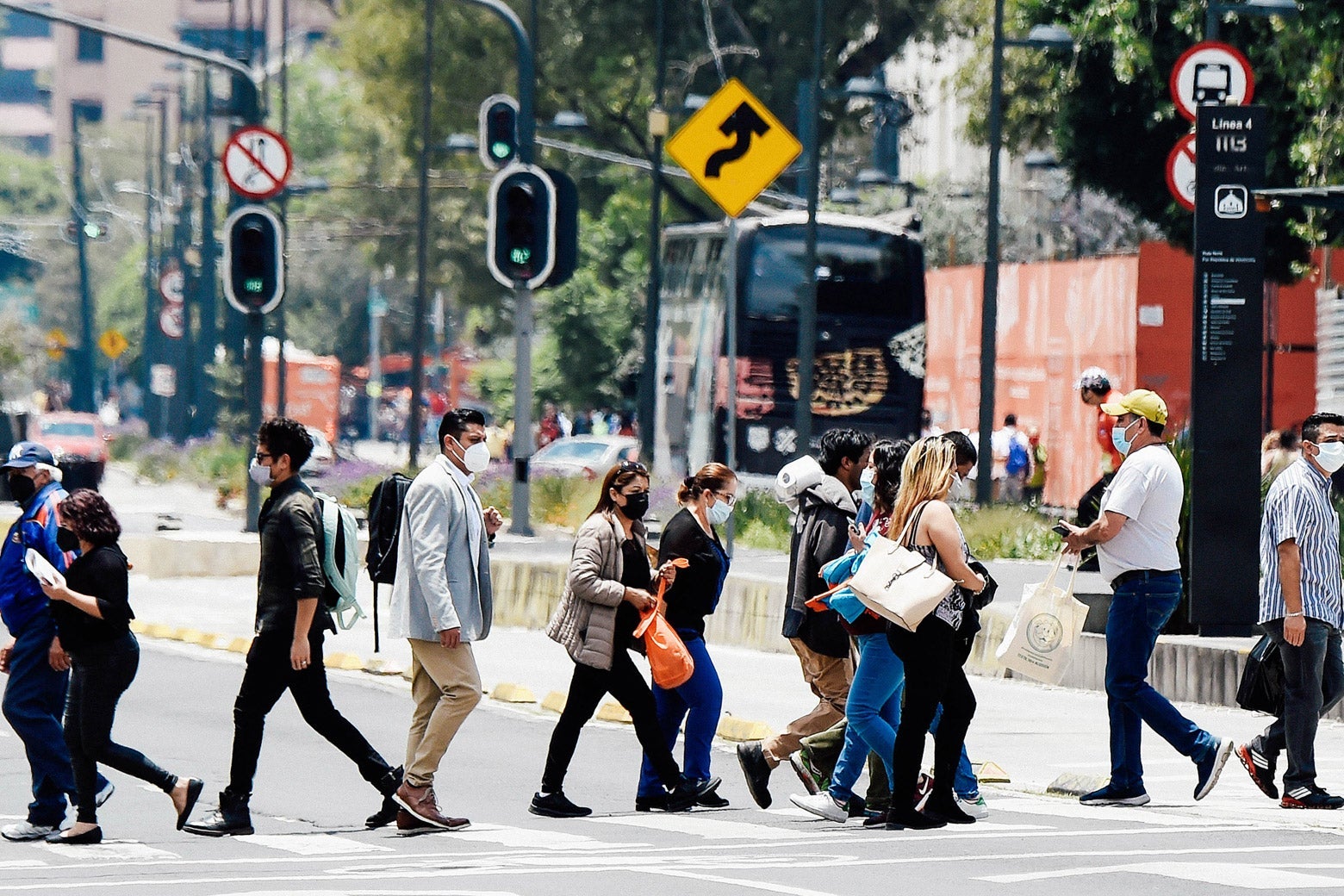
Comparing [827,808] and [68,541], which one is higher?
[68,541]

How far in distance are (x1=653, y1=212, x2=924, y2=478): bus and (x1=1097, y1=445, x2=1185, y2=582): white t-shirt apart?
77.8ft

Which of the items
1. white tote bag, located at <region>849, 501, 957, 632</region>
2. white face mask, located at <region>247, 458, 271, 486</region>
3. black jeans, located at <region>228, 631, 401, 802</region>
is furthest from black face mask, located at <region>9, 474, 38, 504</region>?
white tote bag, located at <region>849, 501, 957, 632</region>

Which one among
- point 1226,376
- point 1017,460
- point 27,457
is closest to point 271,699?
point 27,457

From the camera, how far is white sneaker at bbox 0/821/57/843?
10.9 metres

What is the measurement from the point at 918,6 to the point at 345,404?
39.0m

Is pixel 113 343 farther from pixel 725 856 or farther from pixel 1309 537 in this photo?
pixel 725 856

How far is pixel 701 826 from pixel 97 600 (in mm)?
2535

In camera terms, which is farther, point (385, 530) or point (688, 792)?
point (688, 792)

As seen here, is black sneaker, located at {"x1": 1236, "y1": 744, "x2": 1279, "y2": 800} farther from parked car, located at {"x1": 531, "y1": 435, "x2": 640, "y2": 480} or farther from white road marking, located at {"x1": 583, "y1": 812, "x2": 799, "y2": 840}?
parked car, located at {"x1": 531, "y1": 435, "x2": 640, "y2": 480}

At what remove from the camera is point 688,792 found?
1179cm

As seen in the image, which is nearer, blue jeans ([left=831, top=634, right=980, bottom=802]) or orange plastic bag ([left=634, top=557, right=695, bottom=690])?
blue jeans ([left=831, top=634, right=980, bottom=802])

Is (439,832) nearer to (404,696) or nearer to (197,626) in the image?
(404,696)

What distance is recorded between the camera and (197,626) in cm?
2248

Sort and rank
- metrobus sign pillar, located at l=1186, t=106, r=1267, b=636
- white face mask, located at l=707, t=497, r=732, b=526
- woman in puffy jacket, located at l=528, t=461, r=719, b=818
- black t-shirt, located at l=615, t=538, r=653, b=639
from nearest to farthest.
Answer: woman in puffy jacket, located at l=528, t=461, r=719, b=818
black t-shirt, located at l=615, t=538, r=653, b=639
white face mask, located at l=707, t=497, r=732, b=526
metrobus sign pillar, located at l=1186, t=106, r=1267, b=636
